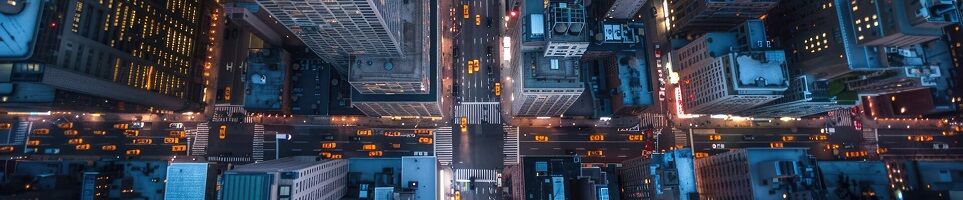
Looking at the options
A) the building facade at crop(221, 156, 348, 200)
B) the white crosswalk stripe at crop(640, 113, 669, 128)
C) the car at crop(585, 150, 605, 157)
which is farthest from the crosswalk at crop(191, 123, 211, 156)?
the white crosswalk stripe at crop(640, 113, 669, 128)

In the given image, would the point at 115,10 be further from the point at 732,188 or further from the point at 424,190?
the point at 732,188

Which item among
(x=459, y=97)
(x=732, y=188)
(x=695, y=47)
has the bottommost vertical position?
(x=732, y=188)

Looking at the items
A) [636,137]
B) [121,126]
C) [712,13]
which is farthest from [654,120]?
[121,126]

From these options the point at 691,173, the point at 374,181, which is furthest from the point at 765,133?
the point at 374,181

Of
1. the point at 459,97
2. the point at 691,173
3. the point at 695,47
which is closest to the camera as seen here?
the point at 691,173

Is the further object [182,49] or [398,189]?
[182,49]
